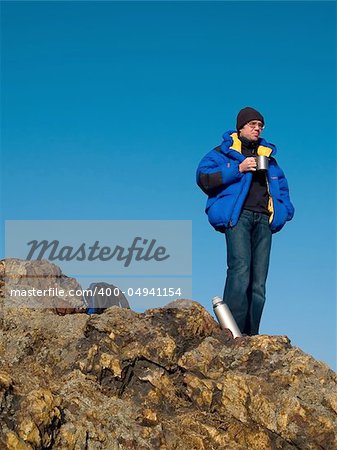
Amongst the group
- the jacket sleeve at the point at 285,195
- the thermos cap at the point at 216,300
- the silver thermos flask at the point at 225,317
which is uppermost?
the jacket sleeve at the point at 285,195

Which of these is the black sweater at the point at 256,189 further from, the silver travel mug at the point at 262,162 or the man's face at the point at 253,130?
the silver travel mug at the point at 262,162

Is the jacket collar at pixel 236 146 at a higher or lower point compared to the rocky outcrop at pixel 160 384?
higher

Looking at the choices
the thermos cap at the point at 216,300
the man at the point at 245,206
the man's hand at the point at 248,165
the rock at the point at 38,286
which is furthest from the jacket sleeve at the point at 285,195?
the rock at the point at 38,286

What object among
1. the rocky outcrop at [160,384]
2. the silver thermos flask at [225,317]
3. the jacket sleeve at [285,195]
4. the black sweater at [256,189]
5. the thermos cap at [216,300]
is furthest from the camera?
the jacket sleeve at [285,195]

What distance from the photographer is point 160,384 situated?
10.2 meters

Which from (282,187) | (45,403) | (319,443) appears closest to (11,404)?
(45,403)

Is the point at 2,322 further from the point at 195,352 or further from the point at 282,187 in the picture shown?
the point at 282,187

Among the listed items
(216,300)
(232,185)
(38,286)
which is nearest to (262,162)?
(232,185)

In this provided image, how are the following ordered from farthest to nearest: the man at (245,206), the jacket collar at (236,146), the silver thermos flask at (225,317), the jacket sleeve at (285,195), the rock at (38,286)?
Result: 1. the jacket sleeve at (285,195)
2. the jacket collar at (236,146)
3. the man at (245,206)
4. the rock at (38,286)
5. the silver thermos flask at (225,317)

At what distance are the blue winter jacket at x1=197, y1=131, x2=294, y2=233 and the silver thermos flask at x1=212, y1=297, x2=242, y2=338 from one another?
5.52 ft

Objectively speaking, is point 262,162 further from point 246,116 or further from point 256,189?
point 246,116

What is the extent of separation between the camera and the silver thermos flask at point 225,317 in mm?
12076

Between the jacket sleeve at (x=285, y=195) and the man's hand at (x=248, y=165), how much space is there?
1.07 metres

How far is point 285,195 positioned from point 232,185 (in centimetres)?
122
